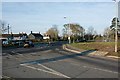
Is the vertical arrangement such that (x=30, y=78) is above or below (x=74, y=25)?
below

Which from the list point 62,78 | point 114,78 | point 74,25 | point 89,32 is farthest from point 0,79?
point 89,32

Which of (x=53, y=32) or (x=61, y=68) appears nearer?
(x=61, y=68)

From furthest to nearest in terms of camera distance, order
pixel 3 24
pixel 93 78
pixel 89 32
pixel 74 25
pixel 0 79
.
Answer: pixel 89 32, pixel 74 25, pixel 3 24, pixel 93 78, pixel 0 79

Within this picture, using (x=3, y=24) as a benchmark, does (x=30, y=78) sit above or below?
below

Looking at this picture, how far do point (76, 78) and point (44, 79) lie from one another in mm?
1699

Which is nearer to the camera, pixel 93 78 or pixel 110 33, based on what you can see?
pixel 93 78

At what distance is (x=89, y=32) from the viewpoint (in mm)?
169250

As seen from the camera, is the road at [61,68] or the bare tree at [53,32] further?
the bare tree at [53,32]

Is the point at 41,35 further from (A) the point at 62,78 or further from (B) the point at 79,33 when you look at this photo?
(A) the point at 62,78

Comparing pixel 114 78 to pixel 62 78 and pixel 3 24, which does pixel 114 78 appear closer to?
pixel 62 78

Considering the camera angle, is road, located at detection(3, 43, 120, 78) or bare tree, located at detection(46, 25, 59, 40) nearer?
road, located at detection(3, 43, 120, 78)

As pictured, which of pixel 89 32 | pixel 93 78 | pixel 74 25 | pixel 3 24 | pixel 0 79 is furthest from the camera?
pixel 89 32

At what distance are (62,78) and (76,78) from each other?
725 mm

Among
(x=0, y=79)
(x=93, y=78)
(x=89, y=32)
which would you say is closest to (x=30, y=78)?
(x=0, y=79)
